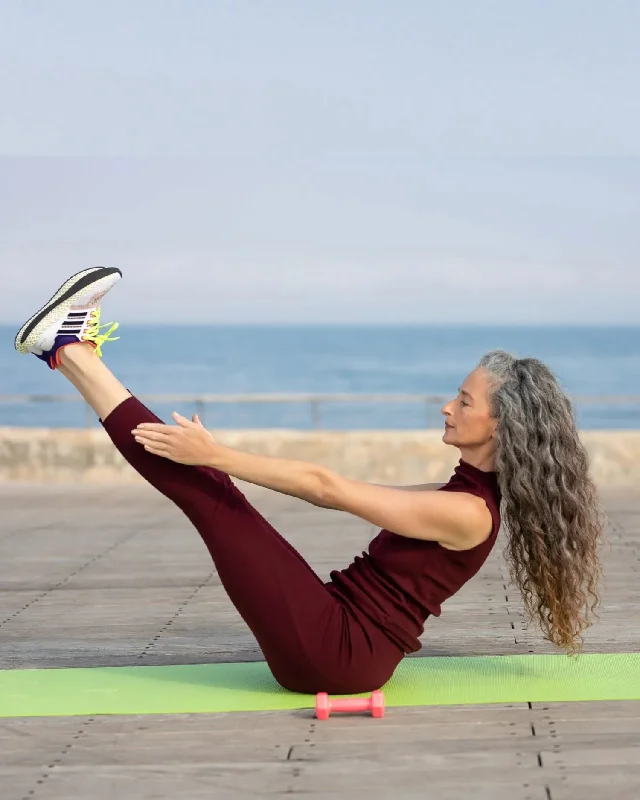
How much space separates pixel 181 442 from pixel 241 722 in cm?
59

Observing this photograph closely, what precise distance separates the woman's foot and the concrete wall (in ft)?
17.3

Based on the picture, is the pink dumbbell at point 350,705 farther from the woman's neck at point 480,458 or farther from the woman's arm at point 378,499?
the woman's neck at point 480,458

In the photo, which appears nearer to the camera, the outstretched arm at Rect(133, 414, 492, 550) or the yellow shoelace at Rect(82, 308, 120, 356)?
the outstretched arm at Rect(133, 414, 492, 550)

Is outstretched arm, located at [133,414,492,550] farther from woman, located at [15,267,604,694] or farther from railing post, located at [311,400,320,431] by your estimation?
railing post, located at [311,400,320,431]

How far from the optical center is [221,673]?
119 inches

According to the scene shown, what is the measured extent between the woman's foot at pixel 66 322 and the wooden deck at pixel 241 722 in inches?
31.2

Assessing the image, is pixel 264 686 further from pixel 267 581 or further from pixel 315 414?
pixel 315 414

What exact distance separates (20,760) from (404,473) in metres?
5.85

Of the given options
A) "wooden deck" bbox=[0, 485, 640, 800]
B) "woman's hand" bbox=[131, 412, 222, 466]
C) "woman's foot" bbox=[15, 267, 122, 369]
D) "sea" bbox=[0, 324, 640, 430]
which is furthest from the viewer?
"sea" bbox=[0, 324, 640, 430]

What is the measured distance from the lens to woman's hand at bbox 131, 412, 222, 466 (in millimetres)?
2451

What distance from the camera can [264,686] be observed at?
2854mm

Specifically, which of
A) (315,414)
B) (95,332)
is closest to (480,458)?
(95,332)

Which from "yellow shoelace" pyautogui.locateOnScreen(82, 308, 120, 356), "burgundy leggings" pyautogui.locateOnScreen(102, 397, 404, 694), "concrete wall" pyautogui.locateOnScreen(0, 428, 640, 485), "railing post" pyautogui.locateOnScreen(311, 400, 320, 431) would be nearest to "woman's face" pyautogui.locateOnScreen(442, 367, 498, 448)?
"burgundy leggings" pyautogui.locateOnScreen(102, 397, 404, 694)

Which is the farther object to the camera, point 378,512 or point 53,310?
point 53,310
